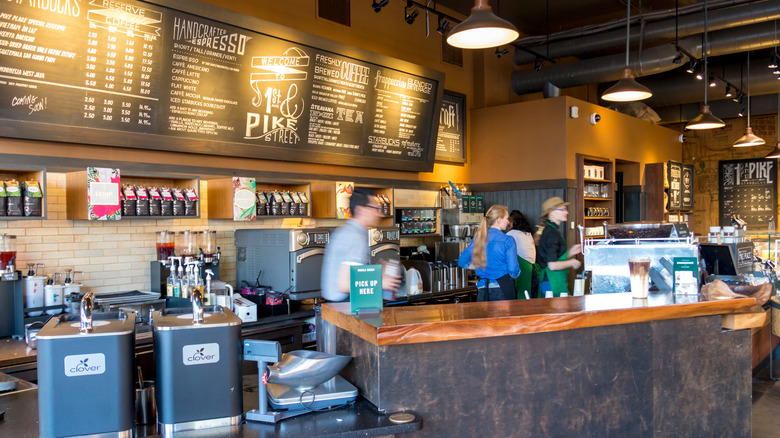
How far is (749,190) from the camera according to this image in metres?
10.7

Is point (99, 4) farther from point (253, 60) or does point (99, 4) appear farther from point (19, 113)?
point (253, 60)

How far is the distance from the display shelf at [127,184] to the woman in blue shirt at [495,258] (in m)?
2.26

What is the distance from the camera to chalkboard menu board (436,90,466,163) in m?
6.74

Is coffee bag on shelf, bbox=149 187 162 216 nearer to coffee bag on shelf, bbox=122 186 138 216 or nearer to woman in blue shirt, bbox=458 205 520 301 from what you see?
coffee bag on shelf, bbox=122 186 138 216

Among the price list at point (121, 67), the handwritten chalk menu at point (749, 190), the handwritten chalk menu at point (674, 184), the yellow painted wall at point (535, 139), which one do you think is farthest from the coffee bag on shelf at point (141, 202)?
the handwritten chalk menu at point (749, 190)

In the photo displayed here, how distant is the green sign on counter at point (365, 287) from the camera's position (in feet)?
7.07

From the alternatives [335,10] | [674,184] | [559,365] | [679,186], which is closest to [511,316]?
[559,365]

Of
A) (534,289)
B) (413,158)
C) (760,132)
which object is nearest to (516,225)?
(534,289)

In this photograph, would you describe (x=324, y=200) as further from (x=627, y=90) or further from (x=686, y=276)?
(x=686, y=276)

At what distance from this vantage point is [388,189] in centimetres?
580

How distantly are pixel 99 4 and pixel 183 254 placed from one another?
174 centimetres

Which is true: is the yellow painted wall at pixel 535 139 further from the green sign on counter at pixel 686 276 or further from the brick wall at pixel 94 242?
the green sign on counter at pixel 686 276

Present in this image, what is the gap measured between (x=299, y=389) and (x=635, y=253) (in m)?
2.14


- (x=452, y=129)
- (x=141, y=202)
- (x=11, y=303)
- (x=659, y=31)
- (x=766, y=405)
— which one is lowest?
(x=766, y=405)
